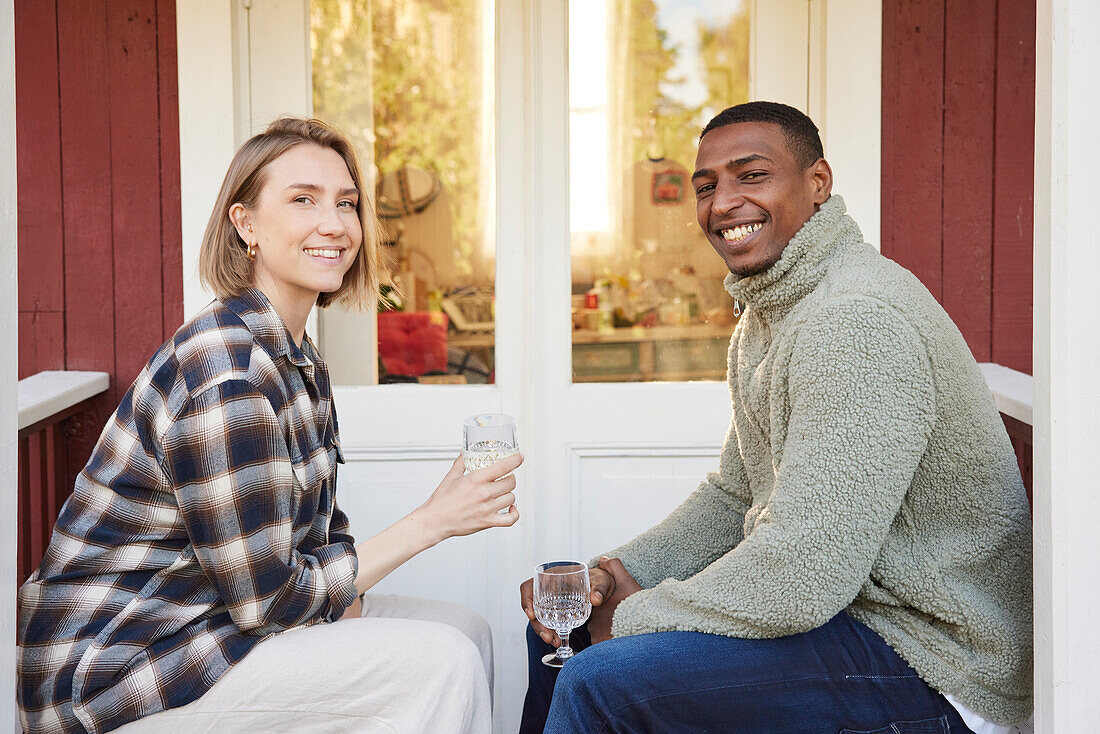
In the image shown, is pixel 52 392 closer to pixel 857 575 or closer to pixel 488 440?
pixel 488 440

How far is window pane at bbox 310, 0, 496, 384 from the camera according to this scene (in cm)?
314

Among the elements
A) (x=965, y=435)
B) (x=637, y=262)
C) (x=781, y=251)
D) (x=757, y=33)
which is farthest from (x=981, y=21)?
(x=965, y=435)

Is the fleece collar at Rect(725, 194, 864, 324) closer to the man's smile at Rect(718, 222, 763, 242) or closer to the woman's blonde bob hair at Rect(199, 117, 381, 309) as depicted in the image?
the man's smile at Rect(718, 222, 763, 242)

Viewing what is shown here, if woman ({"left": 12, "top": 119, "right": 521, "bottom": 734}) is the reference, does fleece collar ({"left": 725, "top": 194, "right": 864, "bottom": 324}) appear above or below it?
above

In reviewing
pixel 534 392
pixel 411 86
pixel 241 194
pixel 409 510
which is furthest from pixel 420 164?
pixel 241 194

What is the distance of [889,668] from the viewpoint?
167 centimetres

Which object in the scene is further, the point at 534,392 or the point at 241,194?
the point at 534,392

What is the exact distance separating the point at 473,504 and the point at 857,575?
0.72 metres

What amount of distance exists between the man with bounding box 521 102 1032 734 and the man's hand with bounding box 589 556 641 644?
0.65 ft

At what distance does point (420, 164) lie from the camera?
317 centimetres

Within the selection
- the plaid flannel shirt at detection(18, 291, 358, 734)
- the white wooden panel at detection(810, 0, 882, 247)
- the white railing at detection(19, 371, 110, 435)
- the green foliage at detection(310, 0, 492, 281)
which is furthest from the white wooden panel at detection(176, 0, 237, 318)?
the white wooden panel at detection(810, 0, 882, 247)

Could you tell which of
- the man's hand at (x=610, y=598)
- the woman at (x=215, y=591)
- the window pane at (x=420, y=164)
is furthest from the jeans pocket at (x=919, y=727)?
the window pane at (x=420, y=164)

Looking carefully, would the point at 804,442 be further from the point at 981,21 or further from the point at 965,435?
the point at 981,21

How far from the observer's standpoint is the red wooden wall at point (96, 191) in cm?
299
